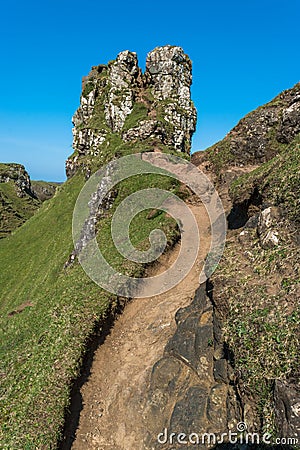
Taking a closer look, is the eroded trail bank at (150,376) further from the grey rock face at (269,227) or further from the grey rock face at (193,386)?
the grey rock face at (269,227)

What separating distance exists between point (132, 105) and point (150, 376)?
195 ft

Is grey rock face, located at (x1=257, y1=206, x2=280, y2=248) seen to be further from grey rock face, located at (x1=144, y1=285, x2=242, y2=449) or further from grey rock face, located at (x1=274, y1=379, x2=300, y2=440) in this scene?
grey rock face, located at (x1=274, y1=379, x2=300, y2=440)

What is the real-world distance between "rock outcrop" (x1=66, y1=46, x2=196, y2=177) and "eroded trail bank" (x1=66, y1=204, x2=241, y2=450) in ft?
148

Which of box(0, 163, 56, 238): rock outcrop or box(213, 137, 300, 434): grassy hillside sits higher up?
box(0, 163, 56, 238): rock outcrop

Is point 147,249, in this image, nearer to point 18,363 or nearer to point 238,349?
point 18,363

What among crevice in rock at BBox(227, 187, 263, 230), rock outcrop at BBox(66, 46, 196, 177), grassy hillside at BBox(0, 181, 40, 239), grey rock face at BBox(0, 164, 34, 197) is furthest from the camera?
grey rock face at BBox(0, 164, 34, 197)

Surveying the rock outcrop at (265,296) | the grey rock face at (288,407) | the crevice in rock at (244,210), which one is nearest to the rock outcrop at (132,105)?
the crevice in rock at (244,210)

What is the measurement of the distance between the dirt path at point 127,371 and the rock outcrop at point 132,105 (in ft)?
144

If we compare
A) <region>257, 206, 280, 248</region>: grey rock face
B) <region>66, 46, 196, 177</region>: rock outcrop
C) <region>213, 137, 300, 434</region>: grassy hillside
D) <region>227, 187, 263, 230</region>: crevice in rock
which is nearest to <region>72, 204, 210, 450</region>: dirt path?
<region>227, 187, 263, 230</region>: crevice in rock

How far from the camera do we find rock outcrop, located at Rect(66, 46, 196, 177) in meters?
59.6

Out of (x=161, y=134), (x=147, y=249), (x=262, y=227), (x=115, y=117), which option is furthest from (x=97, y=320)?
(x=115, y=117)

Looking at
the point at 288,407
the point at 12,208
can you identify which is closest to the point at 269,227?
the point at 288,407

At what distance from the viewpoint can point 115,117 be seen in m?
62.6

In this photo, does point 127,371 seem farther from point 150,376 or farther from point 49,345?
point 49,345
